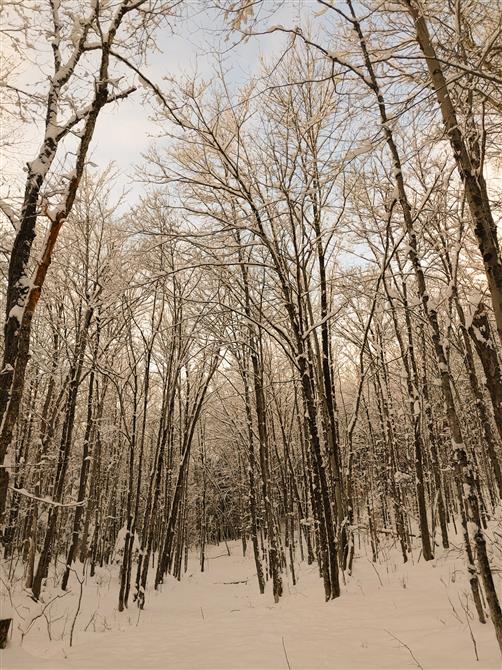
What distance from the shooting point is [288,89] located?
292 inches

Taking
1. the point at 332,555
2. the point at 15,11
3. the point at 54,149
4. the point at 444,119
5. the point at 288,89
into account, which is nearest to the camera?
the point at 444,119

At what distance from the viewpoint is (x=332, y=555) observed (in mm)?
6641

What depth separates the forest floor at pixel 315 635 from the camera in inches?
160

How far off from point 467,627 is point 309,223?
247 inches

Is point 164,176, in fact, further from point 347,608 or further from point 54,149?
point 347,608

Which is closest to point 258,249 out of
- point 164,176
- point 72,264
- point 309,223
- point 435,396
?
point 309,223

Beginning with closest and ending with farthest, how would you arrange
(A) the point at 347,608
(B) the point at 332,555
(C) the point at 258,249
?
(A) the point at 347,608 → (B) the point at 332,555 → (C) the point at 258,249

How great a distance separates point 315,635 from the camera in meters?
5.14

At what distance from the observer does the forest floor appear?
4070 millimetres

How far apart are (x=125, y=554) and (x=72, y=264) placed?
6841 millimetres

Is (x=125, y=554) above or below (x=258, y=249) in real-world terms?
below

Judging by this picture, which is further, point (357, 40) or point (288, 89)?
point (288, 89)

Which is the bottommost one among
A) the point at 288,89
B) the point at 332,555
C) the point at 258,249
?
the point at 332,555

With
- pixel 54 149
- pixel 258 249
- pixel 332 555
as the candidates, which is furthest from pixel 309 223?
pixel 332 555
